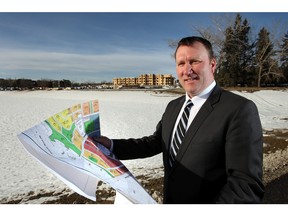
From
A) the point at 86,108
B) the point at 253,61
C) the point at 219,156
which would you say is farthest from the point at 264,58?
the point at 86,108

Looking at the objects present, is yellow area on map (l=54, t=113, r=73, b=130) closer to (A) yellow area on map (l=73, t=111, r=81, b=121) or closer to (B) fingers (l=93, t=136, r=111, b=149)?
(A) yellow area on map (l=73, t=111, r=81, b=121)

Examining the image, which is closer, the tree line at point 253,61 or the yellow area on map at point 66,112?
the yellow area on map at point 66,112

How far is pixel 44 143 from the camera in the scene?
3.92ft

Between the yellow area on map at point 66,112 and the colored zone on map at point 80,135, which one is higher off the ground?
the yellow area on map at point 66,112

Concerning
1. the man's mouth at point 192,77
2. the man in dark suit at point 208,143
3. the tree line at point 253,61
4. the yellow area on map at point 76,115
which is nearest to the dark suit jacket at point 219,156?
the man in dark suit at point 208,143

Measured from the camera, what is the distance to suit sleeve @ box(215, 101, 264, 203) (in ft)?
3.80

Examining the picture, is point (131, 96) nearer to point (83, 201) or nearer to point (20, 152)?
point (20, 152)

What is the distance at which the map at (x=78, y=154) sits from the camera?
1.16 m

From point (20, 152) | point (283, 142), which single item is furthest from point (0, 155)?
point (283, 142)

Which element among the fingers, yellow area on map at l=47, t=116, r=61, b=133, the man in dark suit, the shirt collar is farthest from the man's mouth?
yellow area on map at l=47, t=116, r=61, b=133

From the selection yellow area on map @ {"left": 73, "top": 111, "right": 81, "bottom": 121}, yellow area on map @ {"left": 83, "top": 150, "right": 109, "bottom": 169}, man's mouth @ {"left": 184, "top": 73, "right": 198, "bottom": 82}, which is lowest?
yellow area on map @ {"left": 83, "top": 150, "right": 109, "bottom": 169}

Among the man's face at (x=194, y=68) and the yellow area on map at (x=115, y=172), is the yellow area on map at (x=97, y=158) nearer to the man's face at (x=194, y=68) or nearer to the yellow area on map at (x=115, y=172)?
the yellow area on map at (x=115, y=172)

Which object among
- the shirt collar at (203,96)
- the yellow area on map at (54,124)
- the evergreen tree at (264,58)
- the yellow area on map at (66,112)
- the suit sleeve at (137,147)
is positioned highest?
the evergreen tree at (264,58)

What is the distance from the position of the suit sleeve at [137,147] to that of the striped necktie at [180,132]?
27 centimetres
